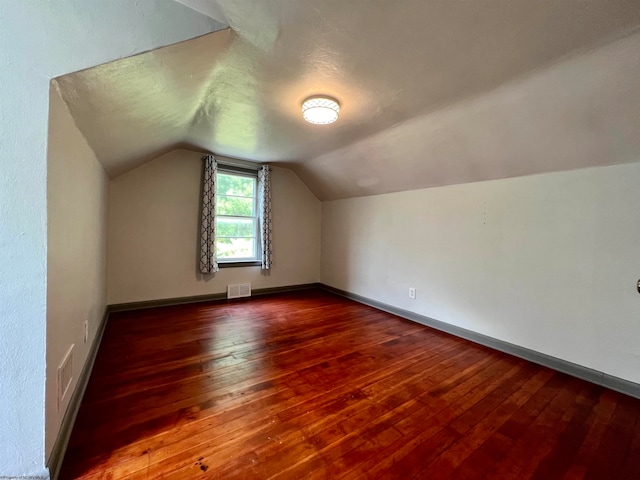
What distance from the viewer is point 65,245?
4.38 ft

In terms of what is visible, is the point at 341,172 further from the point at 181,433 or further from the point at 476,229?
the point at 181,433

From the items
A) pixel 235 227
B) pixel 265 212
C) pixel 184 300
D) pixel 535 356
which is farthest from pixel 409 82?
pixel 184 300

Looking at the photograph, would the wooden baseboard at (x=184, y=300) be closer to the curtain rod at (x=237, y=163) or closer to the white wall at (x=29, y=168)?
the curtain rod at (x=237, y=163)

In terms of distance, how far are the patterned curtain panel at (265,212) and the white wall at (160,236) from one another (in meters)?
0.21

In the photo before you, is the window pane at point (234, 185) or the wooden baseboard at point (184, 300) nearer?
the wooden baseboard at point (184, 300)

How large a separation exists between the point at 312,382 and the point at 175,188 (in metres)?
3.19

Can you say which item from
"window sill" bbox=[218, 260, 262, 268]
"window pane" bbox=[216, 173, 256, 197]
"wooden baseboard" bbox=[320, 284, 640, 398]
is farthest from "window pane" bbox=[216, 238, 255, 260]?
"wooden baseboard" bbox=[320, 284, 640, 398]

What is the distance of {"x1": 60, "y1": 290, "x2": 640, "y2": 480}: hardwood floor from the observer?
49.3 inches

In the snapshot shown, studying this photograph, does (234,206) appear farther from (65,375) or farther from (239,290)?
(65,375)

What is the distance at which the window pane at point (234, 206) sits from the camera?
415 centimetres

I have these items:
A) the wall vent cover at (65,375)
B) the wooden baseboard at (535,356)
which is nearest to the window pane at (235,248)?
the wooden baseboard at (535,356)

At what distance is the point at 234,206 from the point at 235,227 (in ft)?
1.12

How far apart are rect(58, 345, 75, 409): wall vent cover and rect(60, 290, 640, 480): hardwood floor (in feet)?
0.78

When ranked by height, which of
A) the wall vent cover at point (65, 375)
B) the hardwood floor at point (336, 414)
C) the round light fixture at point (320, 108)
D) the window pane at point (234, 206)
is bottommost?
the hardwood floor at point (336, 414)
